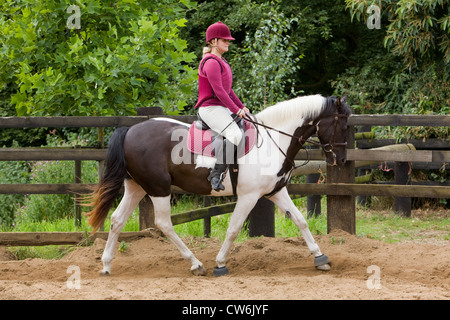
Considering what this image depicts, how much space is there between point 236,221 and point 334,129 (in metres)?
1.32

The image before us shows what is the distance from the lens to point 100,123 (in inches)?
295

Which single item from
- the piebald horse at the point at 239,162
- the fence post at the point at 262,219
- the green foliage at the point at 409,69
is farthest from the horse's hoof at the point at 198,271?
the green foliage at the point at 409,69

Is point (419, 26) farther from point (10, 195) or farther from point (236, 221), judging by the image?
point (10, 195)

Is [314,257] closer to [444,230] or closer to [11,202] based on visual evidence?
[444,230]

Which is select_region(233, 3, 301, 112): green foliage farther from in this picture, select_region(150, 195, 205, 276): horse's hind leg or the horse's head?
select_region(150, 195, 205, 276): horse's hind leg

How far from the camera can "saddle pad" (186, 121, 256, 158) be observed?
6.26m

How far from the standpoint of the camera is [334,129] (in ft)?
20.6

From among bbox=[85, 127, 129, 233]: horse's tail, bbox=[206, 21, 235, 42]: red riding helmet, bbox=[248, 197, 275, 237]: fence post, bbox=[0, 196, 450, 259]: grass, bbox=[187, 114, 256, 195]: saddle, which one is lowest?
bbox=[0, 196, 450, 259]: grass

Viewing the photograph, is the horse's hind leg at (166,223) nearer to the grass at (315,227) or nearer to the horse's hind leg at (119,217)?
the horse's hind leg at (119,217)

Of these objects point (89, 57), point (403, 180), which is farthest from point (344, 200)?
point (89, 57)

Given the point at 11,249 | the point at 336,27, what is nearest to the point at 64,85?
the point at 11,249

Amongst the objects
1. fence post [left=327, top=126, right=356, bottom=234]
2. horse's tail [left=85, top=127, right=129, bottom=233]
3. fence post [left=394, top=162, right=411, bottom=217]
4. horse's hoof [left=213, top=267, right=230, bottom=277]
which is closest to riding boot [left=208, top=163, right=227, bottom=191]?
horse's hoof [left=213, top=267, right=230, bottom=277]

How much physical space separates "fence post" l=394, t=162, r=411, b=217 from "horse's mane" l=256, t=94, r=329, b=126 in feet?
15.6

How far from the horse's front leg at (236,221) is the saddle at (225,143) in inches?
6.2
